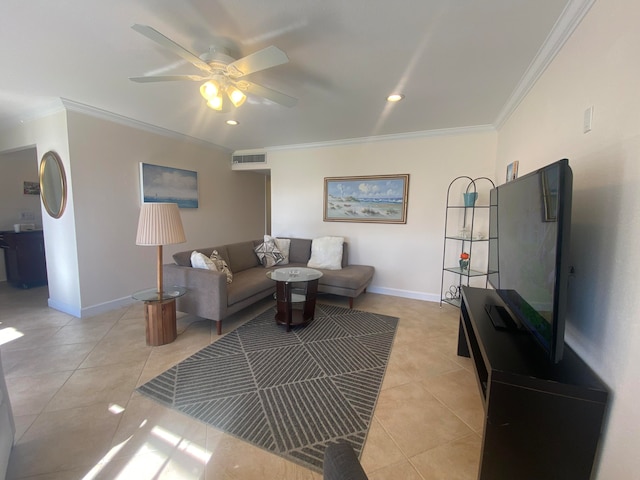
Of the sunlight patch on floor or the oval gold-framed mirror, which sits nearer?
the sunlight patch on floor

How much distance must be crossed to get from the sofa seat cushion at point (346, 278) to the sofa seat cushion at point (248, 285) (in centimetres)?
71

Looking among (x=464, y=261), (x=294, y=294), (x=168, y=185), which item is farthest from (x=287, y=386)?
(x=168, y=185)

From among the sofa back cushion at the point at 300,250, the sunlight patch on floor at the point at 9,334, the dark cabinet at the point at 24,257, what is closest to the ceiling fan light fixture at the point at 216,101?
the sofa back cushion at the point at 300,250

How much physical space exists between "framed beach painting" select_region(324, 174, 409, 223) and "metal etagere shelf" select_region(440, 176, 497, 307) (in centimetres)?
64

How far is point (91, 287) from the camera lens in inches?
120

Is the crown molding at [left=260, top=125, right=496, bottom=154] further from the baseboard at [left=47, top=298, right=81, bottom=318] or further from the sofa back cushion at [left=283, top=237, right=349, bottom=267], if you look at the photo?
the baseboard at [left=47, top=298, right=81, bottom=318]

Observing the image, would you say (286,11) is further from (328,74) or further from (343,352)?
(343,352)

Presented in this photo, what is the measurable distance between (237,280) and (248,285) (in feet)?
0.79

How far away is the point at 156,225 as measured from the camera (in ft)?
7.50

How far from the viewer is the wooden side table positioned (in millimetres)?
2373

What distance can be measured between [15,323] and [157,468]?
2894mm

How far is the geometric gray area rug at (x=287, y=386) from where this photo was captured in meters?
1.51

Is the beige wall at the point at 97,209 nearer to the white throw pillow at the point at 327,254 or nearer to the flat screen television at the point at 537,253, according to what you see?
the white throw pillow at the point at 327,254

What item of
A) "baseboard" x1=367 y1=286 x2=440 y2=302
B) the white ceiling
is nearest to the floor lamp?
the white ceiling
